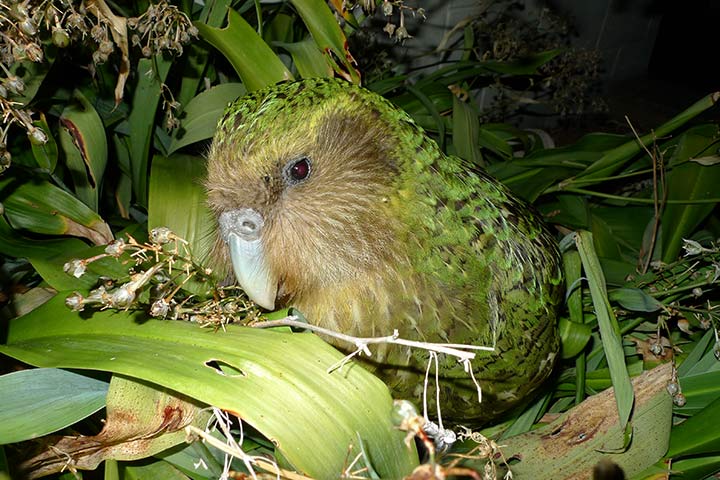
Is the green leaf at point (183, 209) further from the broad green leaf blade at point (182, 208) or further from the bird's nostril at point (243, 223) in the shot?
the bird's nostril at point (243, 223)

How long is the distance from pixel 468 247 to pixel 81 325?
0.42 meters

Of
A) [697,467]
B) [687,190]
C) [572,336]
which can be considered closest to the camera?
[697,467]

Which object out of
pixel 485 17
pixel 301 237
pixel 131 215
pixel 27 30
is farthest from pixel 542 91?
pixel 27 30

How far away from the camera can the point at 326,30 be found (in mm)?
851

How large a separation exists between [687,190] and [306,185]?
2.84 ft

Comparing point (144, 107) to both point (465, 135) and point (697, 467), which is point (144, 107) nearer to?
point (465, 135)

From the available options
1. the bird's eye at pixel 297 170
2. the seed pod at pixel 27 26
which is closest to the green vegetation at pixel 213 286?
the seed pod at pixel 27 26

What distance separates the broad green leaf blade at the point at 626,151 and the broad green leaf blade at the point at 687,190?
5 centimetres

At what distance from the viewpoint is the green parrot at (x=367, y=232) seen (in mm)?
575

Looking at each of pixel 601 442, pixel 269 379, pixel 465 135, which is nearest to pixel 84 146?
pixel 269 379

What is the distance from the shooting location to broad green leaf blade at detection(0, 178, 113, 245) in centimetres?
74

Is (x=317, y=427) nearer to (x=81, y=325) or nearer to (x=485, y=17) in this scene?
(x=81, y=325)

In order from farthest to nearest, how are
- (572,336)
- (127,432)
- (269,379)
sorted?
(572,336) → (127,432) → (269,379)

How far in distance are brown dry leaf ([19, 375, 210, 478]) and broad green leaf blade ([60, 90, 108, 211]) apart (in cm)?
37
